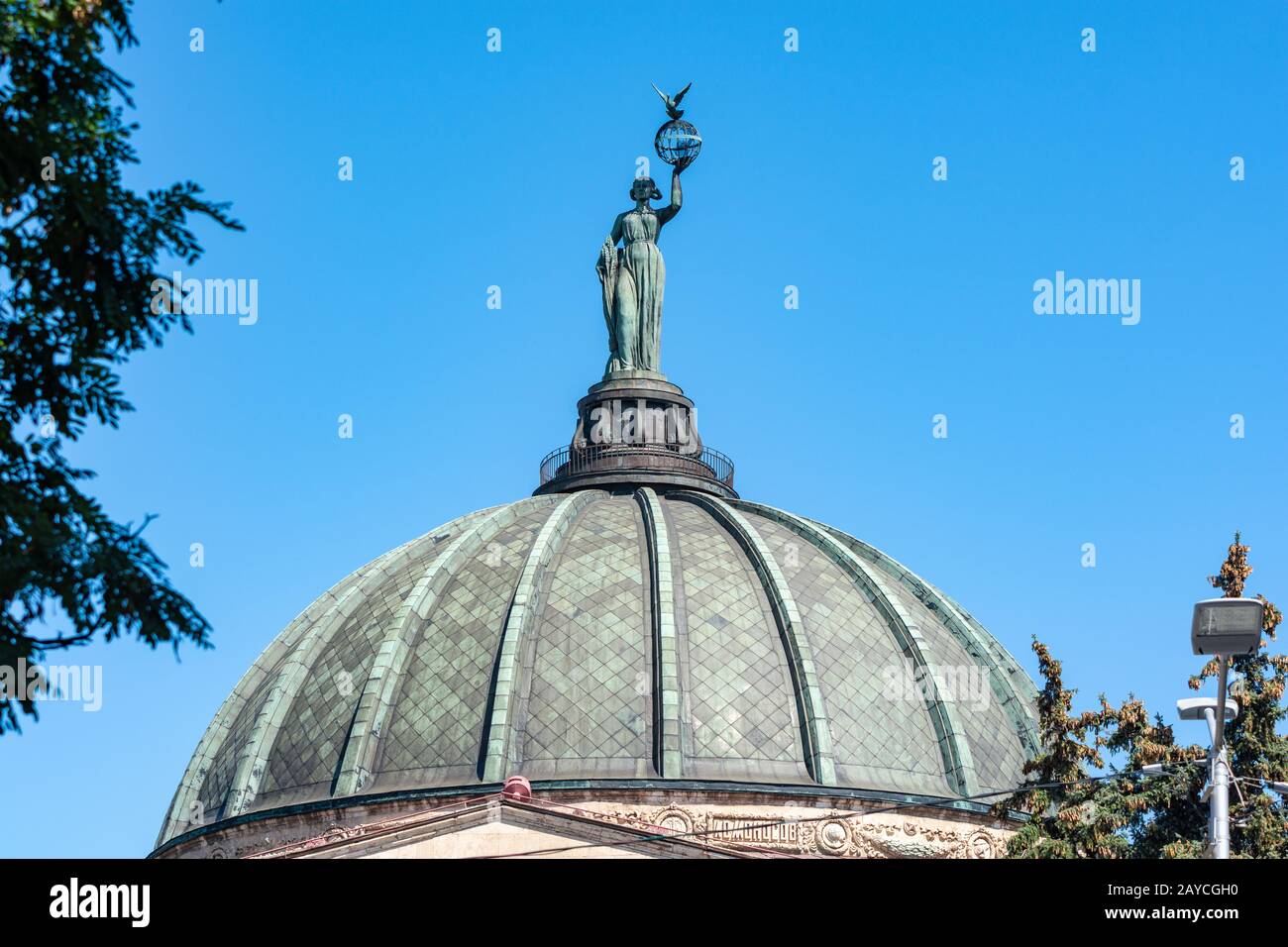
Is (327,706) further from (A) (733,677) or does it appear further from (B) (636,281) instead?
(B) (636,281)

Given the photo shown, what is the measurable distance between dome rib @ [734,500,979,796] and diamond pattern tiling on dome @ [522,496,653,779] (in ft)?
16.9

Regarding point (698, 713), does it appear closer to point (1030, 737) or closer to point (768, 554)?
point (768, 554)

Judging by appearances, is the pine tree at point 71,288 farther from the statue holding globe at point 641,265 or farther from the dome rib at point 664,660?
the statue holding globe at point 641,265

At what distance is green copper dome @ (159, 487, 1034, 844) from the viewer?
45062 millimetres

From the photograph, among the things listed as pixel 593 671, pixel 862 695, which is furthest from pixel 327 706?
pixel 862 695

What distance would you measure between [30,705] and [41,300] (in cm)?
334

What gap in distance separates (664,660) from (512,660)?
331 centimetres

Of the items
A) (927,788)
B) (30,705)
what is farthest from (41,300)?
(927,788)

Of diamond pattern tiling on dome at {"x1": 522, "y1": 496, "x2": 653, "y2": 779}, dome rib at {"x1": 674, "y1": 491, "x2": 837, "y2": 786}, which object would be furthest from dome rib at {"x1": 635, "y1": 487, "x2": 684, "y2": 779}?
dome rib at {"x1": 674, "y1": 491, "x2": 837, "y2": 786}

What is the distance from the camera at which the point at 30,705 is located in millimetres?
17094

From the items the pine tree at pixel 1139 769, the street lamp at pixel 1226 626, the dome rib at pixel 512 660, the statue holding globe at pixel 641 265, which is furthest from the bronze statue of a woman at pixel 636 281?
the street lamp at pixel 1226 626

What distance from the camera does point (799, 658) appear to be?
152 ft

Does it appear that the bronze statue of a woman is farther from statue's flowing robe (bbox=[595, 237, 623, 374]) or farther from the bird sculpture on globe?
the bird sculpture on globe

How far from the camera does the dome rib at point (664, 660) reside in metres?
44.3
